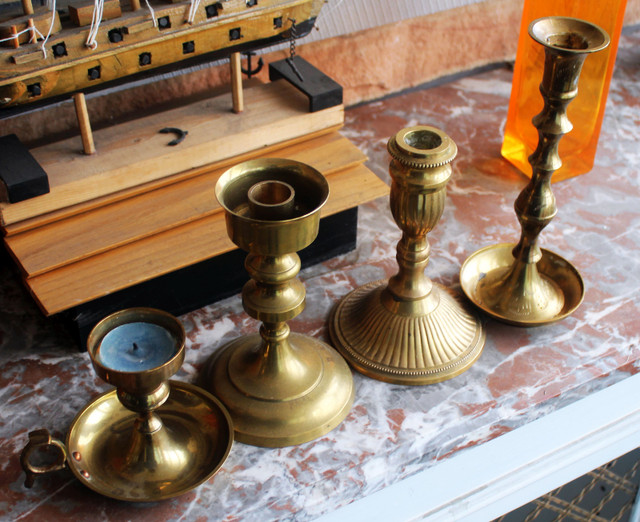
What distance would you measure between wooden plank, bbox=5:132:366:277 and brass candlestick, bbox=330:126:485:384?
0.21 metres

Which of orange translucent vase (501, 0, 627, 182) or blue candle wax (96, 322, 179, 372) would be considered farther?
orange translucent vase (501, 0, 627, 182)

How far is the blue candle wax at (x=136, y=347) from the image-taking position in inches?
31.5

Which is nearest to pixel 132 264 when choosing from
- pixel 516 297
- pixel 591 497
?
pixel 516 297

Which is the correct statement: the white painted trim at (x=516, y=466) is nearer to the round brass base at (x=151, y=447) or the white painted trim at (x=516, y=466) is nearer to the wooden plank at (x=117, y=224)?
the round brass base at (x=151, y=447)

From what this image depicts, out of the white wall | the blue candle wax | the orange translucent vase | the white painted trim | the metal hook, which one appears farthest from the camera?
the white wall

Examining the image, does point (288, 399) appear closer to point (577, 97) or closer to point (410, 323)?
point (410, 323)

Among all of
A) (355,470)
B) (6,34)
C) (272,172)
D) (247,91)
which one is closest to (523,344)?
(355,470)

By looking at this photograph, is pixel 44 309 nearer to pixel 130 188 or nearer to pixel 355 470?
pixel 130 188

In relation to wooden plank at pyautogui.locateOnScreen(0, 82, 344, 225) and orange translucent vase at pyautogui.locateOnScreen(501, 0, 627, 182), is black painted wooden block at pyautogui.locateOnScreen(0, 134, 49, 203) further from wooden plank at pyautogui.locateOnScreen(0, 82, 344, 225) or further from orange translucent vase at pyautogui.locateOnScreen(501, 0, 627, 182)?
orange translucent vase at pyautogui.locateOnScreen(501, 0, 627, 182)

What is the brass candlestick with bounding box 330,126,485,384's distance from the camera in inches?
36.8

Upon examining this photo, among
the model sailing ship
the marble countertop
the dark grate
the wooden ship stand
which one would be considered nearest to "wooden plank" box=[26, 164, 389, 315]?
the wooden ship stand

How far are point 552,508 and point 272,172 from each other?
72cm

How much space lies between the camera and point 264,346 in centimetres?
95

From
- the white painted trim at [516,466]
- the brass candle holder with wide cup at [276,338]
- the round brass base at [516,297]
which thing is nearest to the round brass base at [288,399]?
the brass candle holder with wide cup at [276,338]
